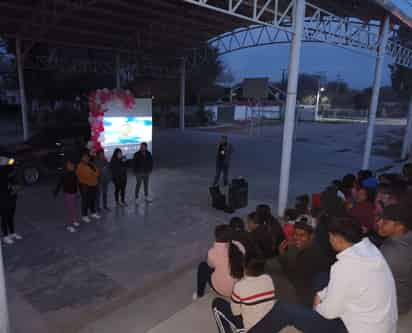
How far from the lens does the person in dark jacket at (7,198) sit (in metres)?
5.25

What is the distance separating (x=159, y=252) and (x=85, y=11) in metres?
12.7

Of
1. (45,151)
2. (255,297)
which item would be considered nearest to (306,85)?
(45,151)

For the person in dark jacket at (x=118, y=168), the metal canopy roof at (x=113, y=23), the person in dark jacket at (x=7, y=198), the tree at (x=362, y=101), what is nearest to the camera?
the person in dark jacket at (x=7, y=198)

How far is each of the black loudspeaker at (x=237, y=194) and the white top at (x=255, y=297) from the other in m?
5.07

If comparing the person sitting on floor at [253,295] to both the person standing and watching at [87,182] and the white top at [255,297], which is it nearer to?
the white top at [255,297]

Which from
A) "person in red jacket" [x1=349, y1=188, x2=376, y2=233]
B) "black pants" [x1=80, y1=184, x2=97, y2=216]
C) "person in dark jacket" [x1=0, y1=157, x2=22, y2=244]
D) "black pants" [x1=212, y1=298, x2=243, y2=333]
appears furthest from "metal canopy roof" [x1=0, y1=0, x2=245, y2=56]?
"black pants" [x1=212, y1=298, x2=243, y2=333]

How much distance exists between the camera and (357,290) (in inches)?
88.4

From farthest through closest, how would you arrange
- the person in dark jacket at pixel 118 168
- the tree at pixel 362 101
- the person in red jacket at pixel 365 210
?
the tree at pixel 362 101
the person in dark jacket at pixel 118 168
the person in red jacket at pixel 365 210

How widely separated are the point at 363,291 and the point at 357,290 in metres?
0.04

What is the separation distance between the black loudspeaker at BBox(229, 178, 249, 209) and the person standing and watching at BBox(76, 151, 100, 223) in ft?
10.5

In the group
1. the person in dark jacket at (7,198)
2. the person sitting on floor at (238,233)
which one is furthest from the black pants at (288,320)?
the person in dark jacket at (7,198)

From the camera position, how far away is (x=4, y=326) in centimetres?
283

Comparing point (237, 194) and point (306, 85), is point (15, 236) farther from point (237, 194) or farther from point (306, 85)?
point (306, 85)

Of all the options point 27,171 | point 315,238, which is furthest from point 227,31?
point 315,238
